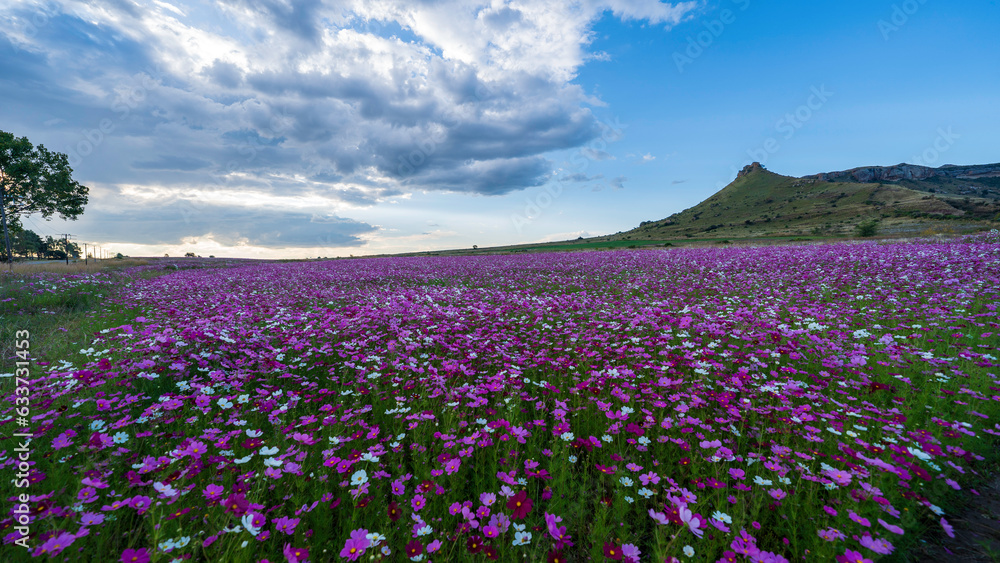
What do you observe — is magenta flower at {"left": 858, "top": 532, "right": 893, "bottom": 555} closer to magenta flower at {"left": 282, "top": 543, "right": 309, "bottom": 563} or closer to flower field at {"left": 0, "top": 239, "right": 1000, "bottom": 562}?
flower field at {"left": 0, "top": 239, "right": 1000, "bottom": 562}

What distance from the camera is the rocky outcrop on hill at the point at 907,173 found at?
174 metres

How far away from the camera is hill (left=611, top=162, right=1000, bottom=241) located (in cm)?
7106

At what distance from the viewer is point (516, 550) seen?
2418 mm

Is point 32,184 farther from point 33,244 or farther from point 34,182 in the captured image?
point 33,244

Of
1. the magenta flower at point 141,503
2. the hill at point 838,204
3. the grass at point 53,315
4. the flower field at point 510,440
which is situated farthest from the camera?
the hill at point 838,204

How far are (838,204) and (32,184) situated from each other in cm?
17012

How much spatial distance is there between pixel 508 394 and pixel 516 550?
2318mm

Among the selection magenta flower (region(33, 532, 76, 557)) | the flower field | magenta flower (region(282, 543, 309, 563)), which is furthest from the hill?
magenta flower (region(33, 532, 76, 557))

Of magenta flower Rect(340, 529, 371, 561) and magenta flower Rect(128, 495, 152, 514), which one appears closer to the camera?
magenta flower Rect(340, 529, 371, 561)

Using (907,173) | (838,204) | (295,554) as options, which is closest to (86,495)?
(295,554)

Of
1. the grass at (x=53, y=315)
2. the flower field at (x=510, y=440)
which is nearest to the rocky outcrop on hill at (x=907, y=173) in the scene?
the flower field at (x=510, y=440)

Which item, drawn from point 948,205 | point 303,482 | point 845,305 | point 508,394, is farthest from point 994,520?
point 948,205

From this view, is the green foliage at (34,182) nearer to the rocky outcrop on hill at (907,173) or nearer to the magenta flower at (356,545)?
the magenta flower at (356,545)

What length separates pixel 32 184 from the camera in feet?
107
